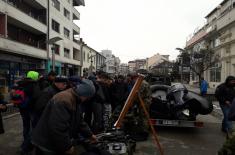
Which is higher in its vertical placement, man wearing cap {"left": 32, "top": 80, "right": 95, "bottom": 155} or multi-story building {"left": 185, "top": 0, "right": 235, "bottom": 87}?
multi-story building {"left": 185, "top": 0, "right": 235, "bottom": 87}

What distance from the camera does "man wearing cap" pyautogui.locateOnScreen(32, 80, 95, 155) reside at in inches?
119

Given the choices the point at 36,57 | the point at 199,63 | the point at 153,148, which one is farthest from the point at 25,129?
the point at 199,63

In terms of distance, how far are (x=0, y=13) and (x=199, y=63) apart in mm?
24340

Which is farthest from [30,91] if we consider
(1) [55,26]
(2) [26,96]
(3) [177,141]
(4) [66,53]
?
(4) [66,53]

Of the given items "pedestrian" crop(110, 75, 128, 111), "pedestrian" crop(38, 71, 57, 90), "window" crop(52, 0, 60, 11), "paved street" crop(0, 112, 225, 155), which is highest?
"window" crop(52, 0, 60, 11)

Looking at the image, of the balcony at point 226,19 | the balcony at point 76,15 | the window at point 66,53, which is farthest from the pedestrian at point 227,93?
the balcony at point 76,15

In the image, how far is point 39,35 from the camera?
98.4ft

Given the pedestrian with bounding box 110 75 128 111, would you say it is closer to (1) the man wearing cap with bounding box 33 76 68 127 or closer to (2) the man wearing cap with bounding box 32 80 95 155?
(1) the man wearing cap with bounding box 33 76 68 127

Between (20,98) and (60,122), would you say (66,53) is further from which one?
(60,122)

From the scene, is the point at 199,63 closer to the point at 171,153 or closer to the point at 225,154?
the point at 171,153

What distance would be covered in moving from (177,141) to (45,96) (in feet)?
13.1

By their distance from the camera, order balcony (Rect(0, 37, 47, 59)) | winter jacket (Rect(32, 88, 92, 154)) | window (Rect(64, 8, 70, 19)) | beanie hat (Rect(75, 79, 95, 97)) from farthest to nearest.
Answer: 1. window (Rect(64, 8, 70, 19))
2. balcony (Rect(0, 37, 47, 59))
3. beanie hat (Rect(75, 79, 95, 97))
4. winter jacket (Rect(32, 88, 92, 154))

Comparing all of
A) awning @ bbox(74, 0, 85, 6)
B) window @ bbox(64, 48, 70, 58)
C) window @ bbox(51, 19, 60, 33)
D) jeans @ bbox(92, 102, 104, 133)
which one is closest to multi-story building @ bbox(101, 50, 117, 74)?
awning @ bbox(74, 0, 85, 6)

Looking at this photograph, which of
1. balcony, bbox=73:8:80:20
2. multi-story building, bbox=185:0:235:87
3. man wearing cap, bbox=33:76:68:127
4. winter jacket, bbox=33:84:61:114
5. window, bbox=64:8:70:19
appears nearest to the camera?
man wearing cap, bbox=33:76:68:127
